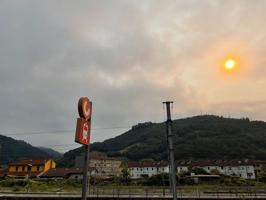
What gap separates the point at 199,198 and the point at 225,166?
7554 centimetres

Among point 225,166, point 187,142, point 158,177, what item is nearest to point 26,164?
point 158,177

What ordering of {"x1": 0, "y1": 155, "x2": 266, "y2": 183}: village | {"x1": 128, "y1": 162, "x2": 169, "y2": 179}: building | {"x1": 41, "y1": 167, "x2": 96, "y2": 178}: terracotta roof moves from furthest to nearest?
{"x1": 128, "y1": 162, "x2": 169, "y2": 179}: building → {"x1": 0, "y1": 155, "x2": 266, "y2": 183}: village → {"x1": 41, "y1": 167, "x2": 96, "y2": 178}: terracotta roof

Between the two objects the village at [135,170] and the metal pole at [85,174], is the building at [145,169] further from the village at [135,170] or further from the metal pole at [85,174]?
the metal pole at [85,174]

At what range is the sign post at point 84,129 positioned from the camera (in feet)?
26.7

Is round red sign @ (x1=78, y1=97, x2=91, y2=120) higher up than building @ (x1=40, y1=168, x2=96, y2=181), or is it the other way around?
round red sign @ (x1=78, y1=97, x2=91, y2=120)

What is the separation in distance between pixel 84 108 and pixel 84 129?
0.75m

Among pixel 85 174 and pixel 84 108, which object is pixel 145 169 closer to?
pixel 85 174

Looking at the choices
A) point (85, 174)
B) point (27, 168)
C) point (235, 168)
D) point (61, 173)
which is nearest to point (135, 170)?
point (61, 173)

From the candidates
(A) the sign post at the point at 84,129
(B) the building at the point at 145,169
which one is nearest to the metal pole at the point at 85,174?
(A) the sign post at the point at 84,129

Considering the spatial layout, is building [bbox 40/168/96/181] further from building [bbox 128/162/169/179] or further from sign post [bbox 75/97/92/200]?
sign post [bbox 75/97/92/200]

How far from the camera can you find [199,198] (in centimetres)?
2955

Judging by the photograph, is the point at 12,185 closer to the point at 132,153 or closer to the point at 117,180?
the point at 117,180

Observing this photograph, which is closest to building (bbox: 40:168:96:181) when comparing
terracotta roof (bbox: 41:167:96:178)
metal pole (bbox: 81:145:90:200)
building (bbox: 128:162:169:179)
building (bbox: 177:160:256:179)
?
terracotta roof (bbox: 41:167:96:178)

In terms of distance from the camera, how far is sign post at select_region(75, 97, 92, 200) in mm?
8125
